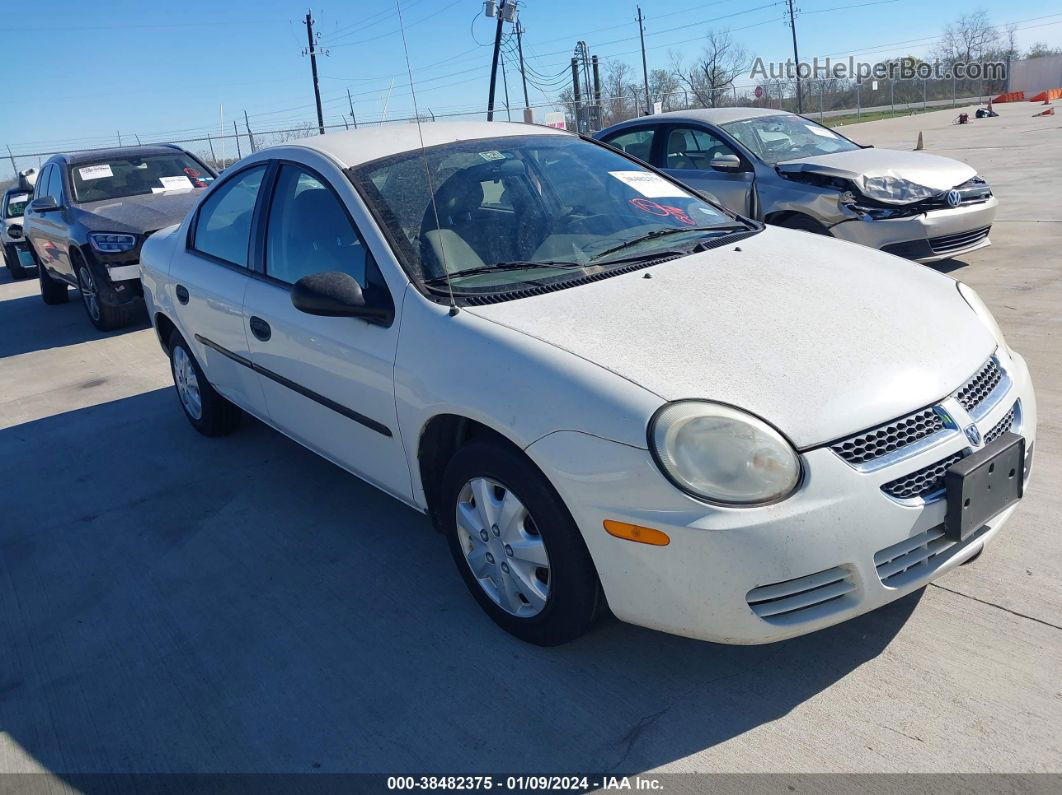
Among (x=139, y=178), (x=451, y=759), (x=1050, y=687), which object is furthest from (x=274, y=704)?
(x=139, y=178)

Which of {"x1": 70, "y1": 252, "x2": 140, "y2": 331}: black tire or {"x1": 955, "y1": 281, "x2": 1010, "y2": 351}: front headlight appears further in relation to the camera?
{"x1": 70, "y1": 252, "x2": 140, "y2": 331}: black tire

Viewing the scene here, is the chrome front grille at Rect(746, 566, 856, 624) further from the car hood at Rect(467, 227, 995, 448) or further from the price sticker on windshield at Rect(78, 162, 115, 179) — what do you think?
the price sticker on windshield at Rect(78, 162, 115, 179)

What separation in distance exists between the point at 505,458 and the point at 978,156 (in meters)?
16.8

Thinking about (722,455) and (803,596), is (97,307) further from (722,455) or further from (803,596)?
(803,596)

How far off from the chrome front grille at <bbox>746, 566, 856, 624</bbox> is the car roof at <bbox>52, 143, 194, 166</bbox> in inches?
361

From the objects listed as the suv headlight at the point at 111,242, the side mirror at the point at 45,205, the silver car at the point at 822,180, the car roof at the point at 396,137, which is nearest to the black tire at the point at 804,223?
the silver car at the point at 822,180

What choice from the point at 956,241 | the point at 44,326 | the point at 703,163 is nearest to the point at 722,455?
the point at 956,241

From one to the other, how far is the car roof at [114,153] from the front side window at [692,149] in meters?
5.53

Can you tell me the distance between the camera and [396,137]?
12.2 feet

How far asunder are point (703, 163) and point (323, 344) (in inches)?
208

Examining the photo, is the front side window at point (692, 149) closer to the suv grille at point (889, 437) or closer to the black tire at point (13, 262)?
the suv grille at point (889, 437)

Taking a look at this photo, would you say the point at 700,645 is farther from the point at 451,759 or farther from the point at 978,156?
the point at 978,156

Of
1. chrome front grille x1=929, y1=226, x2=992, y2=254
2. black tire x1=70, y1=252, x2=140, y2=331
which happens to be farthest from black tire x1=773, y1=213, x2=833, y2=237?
black tire x1=70, y1=252, x2=140, y2=331

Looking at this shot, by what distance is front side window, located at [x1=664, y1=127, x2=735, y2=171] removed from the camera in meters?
7.64
